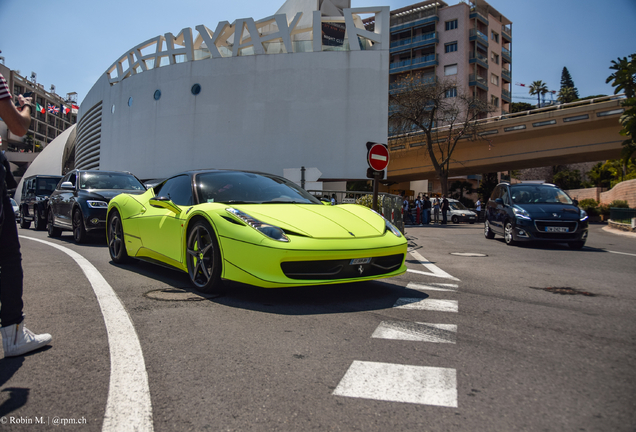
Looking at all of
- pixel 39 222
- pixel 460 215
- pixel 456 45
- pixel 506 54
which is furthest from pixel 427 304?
pixel 506 54

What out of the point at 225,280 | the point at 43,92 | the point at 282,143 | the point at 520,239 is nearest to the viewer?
the point at 225,280

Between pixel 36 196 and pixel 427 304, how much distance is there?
49.8 feet

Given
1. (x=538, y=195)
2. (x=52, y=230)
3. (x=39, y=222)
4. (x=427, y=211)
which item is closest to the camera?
(x=538, y=195)

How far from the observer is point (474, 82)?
64.0 metres

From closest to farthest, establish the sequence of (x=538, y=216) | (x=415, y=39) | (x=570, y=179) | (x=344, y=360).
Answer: (x=344, y=360), (x=538, y=216), (x=415, y=39), (x=570, y=179)

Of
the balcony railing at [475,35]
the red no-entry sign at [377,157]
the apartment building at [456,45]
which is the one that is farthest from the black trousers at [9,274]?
the balcony railing at [475,35]

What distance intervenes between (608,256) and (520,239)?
1.97 m

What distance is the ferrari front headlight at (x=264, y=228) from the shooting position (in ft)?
13.2

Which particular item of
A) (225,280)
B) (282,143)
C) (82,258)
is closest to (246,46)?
(282,143)

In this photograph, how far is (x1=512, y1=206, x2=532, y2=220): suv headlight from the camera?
1077cm

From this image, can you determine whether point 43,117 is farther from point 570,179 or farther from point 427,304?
point 427,304

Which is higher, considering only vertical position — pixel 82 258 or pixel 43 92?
pixel 43 92

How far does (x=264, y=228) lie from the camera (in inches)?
161

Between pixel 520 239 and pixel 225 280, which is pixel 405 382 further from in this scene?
pixel 520 239
